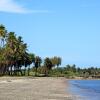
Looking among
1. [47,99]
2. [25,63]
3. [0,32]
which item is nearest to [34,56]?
[25,63]

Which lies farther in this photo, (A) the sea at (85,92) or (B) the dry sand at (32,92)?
(A) the sea at (85,92)

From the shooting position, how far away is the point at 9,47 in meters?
131

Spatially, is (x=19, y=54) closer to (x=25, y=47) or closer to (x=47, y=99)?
(x=25, y=47)

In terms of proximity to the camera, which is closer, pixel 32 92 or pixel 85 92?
pixel 32 92

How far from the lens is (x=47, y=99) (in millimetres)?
34094

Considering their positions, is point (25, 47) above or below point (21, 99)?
above

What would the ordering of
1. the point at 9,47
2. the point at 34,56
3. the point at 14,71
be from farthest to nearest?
the point at 34,56 < the point at 14,71 < the point at 9,47

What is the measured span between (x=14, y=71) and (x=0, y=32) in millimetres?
43227

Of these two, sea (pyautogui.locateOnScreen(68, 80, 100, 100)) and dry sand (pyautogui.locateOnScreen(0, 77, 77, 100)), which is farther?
sea (pyautogui.locateOnScreen(68, 80, 100, 100))

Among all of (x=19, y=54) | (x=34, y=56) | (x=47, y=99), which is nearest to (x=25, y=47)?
(x=19, y=54)

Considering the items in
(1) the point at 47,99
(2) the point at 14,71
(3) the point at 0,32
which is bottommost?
(1) the point at 47,99

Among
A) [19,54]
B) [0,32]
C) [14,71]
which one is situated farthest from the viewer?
[14,71]

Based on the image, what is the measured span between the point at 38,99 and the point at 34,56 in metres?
162

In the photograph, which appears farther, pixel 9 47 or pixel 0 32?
pixel 9 47
